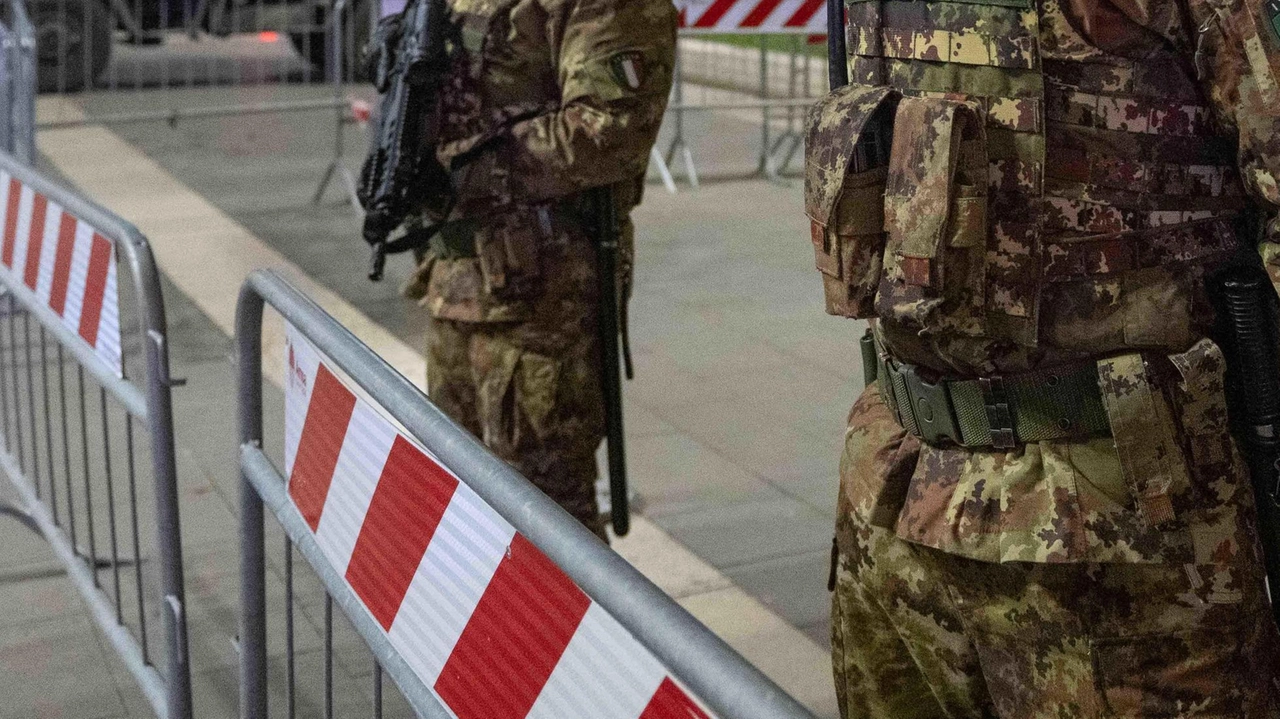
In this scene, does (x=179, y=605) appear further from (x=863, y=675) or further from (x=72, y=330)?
(x=863, y=675)

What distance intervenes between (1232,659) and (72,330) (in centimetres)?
255

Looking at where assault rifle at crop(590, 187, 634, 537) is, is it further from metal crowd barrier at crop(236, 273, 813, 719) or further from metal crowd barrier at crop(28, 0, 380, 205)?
metal crowd barrier at crop(28, 0, 380, 205)

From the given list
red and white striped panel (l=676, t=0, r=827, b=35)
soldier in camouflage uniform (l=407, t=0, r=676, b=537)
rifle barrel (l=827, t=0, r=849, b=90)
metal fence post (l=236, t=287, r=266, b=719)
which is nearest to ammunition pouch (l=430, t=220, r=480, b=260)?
soldier in camouflage uniform (l=407, t=0, r=676, b=537)

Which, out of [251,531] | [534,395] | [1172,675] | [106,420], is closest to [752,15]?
[534,395]

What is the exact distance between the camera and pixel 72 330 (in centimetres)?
358

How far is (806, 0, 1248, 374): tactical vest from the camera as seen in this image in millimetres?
1938

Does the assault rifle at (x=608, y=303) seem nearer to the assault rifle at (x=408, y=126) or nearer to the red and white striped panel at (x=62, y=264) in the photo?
the assault rifle at (x=408, y=126)

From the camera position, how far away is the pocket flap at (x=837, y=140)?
6.71 feet

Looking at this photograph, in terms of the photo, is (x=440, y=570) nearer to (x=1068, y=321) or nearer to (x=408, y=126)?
(x=1068, y=321)

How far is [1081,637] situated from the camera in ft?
6.63

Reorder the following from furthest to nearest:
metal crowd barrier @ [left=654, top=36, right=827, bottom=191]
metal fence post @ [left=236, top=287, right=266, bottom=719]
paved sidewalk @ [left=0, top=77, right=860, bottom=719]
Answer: metal crowd barrier @ [left=654, top=36, right=827, bottom=191]
paved sidewalk @ [left=0, top=77, right=860, bottom=719]
metal fence post @ [left=236, top=287, right=266, bottom=719]

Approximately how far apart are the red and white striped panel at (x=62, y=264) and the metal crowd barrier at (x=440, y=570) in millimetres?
883

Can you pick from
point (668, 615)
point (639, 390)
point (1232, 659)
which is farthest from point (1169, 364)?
point (639, 390)

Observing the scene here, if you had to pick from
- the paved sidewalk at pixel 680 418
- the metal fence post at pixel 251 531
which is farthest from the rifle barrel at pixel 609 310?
the metal fence post at pixel 251 531
